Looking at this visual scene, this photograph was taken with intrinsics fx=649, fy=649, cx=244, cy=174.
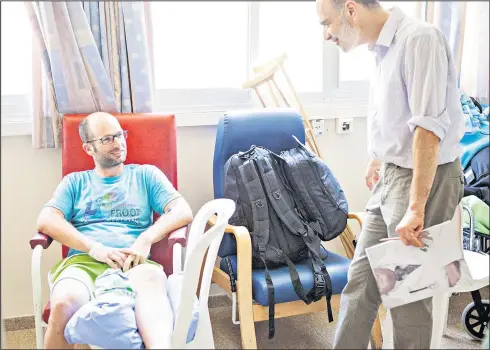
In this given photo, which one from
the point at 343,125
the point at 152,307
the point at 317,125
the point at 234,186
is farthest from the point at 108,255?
the point at 343,125

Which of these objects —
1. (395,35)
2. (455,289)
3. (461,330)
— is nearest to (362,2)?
(395,35)

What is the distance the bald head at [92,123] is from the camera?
2.45 metres

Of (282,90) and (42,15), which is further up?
(42,15)

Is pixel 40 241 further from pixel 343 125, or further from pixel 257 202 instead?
pixel 343 125

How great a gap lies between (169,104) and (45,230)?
85 centimetres

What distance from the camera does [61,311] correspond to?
1946 millimetres

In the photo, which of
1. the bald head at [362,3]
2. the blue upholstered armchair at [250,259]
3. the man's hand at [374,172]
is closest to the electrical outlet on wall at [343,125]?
the blue upholstered armchair at [250,259]

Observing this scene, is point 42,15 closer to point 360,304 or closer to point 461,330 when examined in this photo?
point 360,304

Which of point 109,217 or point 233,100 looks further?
point 233,100

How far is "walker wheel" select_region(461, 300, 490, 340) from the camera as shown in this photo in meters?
2.59

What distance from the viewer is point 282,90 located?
3.07m

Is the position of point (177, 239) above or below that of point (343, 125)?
below

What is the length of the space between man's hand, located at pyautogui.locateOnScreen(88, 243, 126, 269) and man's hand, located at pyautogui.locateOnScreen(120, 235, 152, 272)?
2cm

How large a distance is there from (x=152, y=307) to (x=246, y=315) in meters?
0.49
